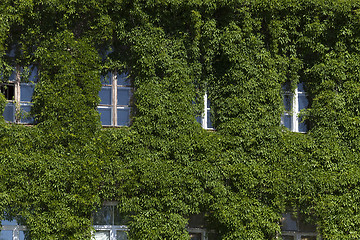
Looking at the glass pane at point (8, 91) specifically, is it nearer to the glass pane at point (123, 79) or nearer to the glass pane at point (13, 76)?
the glass pane at point (13, 76)

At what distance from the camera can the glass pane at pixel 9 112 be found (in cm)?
1551

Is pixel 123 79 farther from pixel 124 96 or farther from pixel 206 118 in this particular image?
pixel 206 118

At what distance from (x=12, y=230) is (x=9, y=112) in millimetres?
2966

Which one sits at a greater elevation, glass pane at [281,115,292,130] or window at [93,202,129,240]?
glass pane at [281,115,292,130]

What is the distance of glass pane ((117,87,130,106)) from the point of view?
16156 mm

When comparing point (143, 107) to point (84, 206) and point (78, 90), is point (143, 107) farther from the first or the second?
point (84, 206)

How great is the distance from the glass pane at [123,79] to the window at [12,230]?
175 inches

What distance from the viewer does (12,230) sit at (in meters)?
14.9

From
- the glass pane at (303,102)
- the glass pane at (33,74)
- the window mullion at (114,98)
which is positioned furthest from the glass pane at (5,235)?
the glass pane at (303,102)

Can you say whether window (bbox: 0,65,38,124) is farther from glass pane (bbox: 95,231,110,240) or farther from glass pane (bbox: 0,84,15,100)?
glass pane (bbox: 95,231,110,240)

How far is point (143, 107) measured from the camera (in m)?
15.6

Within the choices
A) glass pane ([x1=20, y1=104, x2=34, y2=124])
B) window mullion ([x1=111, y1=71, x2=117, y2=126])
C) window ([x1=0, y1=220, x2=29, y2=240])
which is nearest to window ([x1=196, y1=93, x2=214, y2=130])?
window mullion ([x1=111, y1=71, x2=117, y2=126])

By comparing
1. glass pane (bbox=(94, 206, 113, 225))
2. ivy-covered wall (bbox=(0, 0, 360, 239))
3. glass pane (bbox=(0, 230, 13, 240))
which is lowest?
glass pane (bbox=(0, 230, 13, 240))

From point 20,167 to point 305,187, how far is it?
7.18m
